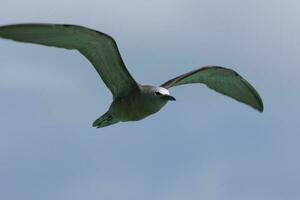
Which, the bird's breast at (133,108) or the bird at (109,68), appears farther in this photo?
the bird's breast at (133,108)

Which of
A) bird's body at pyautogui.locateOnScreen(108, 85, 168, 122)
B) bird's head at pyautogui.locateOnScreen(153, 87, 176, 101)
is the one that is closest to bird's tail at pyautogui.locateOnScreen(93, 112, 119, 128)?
bird's body at pyautogui.locateOnScreen(108, 85, 168, 122)

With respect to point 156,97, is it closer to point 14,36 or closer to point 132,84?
point 132,84

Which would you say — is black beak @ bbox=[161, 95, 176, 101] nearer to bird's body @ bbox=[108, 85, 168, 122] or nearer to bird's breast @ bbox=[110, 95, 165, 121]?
bird's body @ bbox=[108, 85, 168, 122]

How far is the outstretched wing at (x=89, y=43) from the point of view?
18297 millimetres

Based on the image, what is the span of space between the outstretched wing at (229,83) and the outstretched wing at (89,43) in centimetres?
246

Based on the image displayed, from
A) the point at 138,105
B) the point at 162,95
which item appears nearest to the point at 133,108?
the point at 138,105

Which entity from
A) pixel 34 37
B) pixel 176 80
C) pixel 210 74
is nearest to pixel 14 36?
pixel 34 37

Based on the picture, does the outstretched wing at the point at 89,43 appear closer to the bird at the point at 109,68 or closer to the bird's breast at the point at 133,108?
the bird at the point at 109,68

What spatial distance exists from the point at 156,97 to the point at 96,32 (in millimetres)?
2116

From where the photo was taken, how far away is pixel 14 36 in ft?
59.6

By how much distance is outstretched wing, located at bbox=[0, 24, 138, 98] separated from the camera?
60.0 feet

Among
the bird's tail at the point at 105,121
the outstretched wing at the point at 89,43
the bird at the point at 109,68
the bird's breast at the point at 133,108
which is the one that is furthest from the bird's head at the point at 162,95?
the bird's tail at the point at 105,121

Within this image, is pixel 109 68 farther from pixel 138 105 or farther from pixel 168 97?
pixel 168 97

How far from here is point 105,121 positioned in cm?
2139
